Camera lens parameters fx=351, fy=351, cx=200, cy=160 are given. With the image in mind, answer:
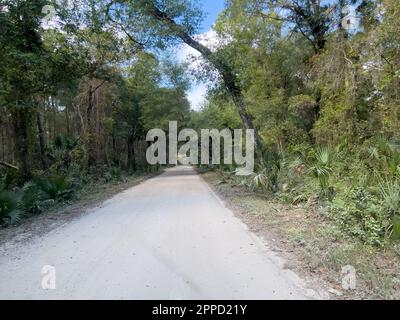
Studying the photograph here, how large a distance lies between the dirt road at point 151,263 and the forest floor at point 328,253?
0.96 ft

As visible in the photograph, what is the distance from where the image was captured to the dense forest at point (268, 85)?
27.7ft

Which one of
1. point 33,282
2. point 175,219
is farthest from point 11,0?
point 33,282

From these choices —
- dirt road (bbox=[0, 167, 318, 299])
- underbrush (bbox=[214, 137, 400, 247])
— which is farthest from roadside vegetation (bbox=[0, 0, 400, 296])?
dirt road (bbox=[0, 167, 318, 299])

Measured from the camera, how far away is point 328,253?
5383mm

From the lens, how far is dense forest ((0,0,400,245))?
332 inches

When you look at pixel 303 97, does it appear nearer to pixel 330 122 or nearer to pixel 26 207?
pixel 330 122

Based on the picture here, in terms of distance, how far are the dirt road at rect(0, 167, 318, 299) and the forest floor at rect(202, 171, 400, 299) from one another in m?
0.29

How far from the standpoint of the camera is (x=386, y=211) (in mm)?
6047

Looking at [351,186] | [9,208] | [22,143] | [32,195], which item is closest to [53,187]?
[32,195]

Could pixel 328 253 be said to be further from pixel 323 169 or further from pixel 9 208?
pixel 9 208

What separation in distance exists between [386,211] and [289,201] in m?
4.18

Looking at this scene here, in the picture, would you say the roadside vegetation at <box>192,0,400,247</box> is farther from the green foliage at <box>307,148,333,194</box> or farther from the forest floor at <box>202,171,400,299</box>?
the forest floor at <box>202,171,400,299</box>

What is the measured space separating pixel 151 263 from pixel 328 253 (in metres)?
2.70

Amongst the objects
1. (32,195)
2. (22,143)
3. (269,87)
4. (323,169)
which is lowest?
(32,195)
